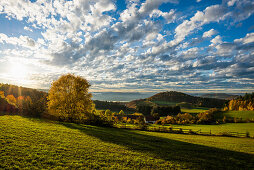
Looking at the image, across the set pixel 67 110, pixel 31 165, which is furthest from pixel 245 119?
pixel 31 165

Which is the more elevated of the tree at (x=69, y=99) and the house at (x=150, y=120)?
the tree at (x=69, y=99)

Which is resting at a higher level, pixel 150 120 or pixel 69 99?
pixel 69 99

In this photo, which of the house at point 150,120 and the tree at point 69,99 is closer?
the tree at point 69,99

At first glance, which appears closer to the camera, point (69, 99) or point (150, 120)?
point (69, 99)

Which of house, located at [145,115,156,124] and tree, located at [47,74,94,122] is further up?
tree, located at [47,74,94,122]

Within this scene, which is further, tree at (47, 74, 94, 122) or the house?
the house

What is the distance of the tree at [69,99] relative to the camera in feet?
100

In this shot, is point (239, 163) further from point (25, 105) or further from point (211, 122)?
point (211, 122)

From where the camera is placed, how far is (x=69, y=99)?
31266 millimetres

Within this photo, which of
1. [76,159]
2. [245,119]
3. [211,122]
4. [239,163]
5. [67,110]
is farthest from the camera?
[211,122]

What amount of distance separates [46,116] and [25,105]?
5.24 metres

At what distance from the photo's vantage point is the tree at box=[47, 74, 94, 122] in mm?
30578

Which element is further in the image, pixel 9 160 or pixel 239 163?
pixel 239 163

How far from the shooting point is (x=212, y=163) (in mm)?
11430
